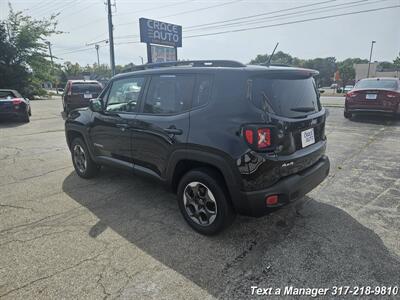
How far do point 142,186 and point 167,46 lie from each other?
12734 millimetres

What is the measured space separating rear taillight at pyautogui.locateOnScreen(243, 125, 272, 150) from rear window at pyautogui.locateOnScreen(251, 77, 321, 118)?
197 mm

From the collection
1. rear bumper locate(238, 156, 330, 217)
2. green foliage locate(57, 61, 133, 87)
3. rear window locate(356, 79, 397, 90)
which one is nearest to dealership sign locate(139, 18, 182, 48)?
rear window locate(356, 79, 397, 90)

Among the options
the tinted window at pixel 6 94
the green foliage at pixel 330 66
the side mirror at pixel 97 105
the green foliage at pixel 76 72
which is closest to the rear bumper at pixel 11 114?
the tinted window at pixel 6 94

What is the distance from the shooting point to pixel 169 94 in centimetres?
312

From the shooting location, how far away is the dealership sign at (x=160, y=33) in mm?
13797

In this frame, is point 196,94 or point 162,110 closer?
point 196,94

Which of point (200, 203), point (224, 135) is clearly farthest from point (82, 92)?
point (224, 135)

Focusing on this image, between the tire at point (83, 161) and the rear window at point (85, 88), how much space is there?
867 cm

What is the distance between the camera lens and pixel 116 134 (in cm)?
381

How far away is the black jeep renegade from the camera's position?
2.45 m

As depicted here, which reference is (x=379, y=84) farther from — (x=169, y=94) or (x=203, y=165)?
(x=203, y=165)

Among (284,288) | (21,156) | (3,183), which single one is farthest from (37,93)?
(284,288)

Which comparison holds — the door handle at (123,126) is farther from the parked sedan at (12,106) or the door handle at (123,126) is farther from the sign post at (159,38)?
the sign post at (159,38)

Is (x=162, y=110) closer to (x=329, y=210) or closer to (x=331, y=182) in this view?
(x=329, y=210)
